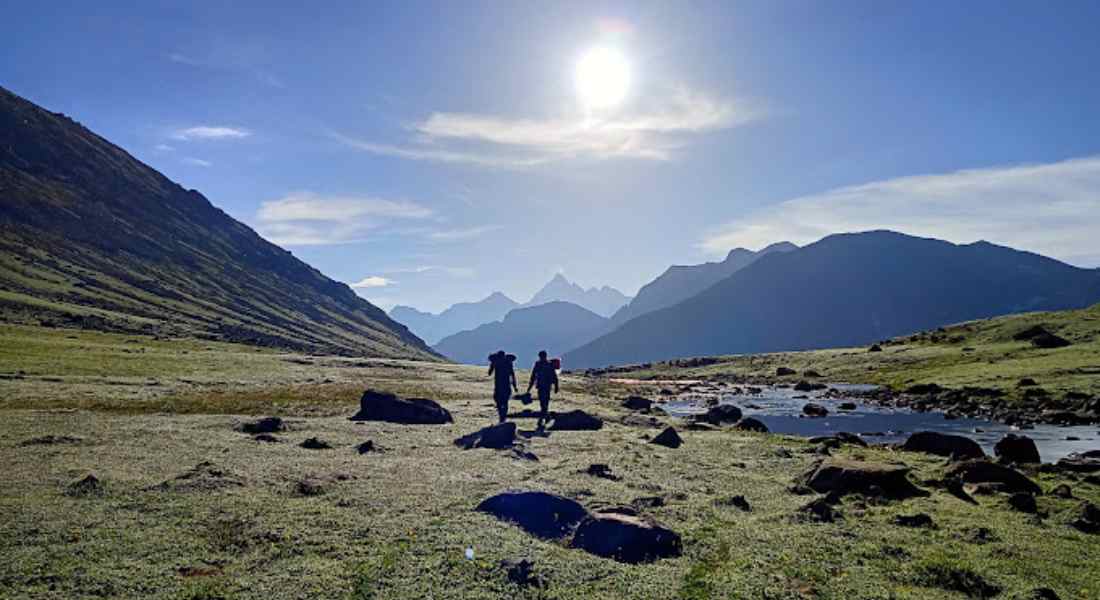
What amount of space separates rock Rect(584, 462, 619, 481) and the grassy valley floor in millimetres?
559

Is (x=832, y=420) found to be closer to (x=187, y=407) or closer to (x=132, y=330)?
(x=187, y=407)

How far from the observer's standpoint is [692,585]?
15797 millimetres

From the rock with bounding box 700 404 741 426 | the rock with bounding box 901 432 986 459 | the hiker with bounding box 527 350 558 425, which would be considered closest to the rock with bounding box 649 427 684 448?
the hiker with bounding box 527 350 558 425

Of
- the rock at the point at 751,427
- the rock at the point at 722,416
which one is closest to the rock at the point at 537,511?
the rock at the point at 751,427

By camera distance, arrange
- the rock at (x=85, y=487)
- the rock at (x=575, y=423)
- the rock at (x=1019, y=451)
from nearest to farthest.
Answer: the rock at (x=85, y=487) < the rock at (x=1019, y=451) < the rock at (x=575, y=423)

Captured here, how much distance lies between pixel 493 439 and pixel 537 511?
14271mm

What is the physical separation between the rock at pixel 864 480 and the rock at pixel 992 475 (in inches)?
137

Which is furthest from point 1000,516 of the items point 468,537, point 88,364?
point 88,364

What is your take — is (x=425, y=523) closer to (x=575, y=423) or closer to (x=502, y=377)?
(x=502, y=377)

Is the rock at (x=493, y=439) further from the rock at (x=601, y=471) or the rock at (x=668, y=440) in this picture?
the rock at (x=668, y=440)

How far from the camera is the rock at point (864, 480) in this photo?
25766 mm

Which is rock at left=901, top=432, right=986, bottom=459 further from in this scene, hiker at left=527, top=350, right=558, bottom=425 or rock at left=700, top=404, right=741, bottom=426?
hiker at left=527, top=350, right=558, bottom=425

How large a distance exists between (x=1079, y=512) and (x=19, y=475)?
37.8 meters

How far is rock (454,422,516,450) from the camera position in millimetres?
34444
